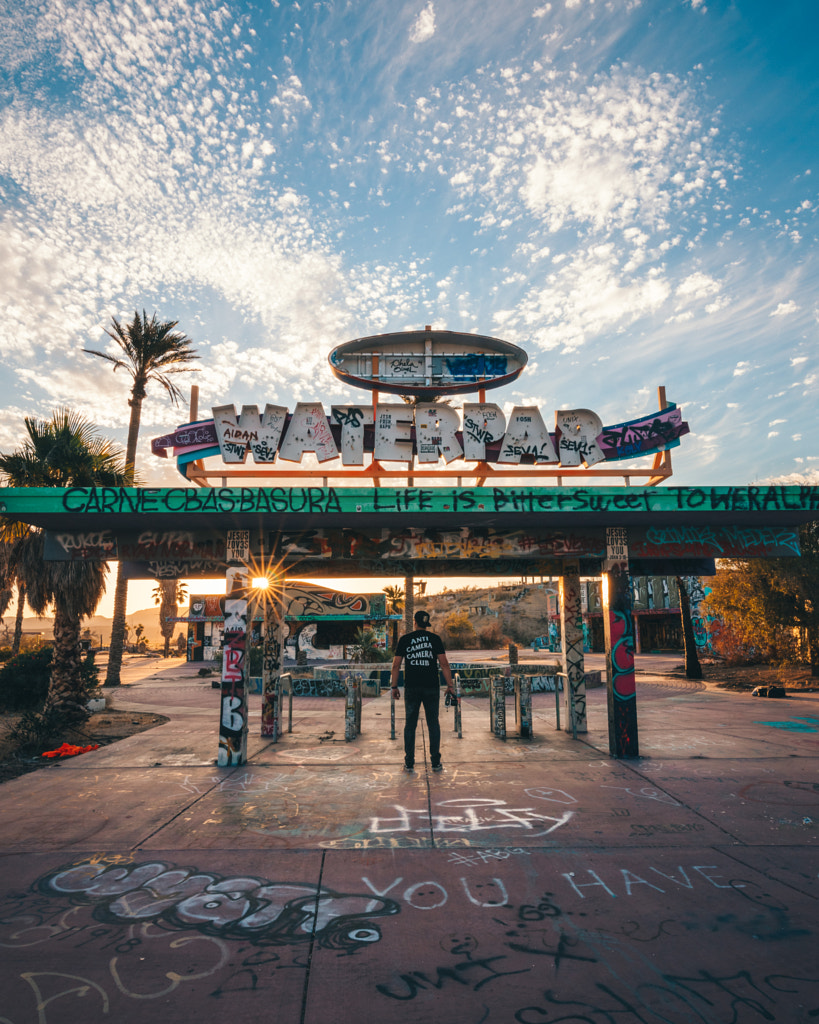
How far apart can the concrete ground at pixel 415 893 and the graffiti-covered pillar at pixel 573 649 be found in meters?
2.50

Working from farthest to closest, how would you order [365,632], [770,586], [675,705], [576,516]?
[365,632]
[770,586]
[675,705]
[576,516]

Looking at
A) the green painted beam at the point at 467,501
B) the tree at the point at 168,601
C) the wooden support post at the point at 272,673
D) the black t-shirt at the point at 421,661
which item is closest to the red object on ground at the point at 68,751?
the wooden support post at the point at 272,673

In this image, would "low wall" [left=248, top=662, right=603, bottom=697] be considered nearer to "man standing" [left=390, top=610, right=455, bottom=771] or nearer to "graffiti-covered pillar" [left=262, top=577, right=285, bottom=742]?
"graffiti-covered pillar" [left=262, top=577, right=285, bottom=742]

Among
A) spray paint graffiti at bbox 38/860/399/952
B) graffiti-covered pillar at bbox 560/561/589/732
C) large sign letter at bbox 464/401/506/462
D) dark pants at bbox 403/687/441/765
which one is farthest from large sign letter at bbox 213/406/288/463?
graffiti-covered pillar at bbox 560/561/589/732

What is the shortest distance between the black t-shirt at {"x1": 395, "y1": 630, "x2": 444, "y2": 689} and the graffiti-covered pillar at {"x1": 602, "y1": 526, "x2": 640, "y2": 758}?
8.76ft

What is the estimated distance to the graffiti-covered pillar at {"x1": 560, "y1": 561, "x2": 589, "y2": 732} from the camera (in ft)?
34.2

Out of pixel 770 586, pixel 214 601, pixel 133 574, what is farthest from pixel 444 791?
pixel 214 601

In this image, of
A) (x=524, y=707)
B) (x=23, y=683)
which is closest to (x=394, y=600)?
(x=23, y=683)

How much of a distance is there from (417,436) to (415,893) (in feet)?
21.3

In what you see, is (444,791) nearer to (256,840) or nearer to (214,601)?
(256,840)

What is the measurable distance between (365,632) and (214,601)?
1765 cm

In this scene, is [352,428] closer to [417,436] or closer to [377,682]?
[417,436]

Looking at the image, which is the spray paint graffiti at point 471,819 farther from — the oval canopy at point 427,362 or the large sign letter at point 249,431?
the oval canopy at point 427,362

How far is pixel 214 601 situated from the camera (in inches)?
1534
